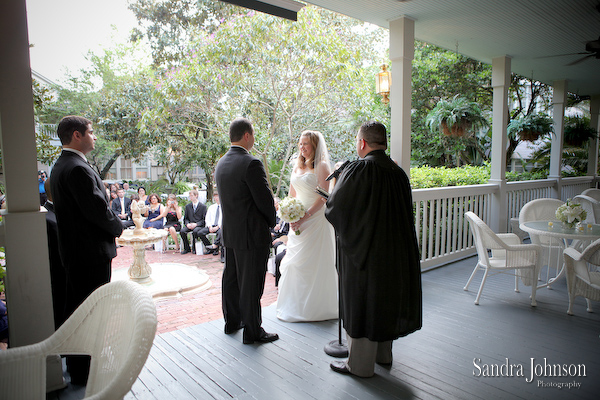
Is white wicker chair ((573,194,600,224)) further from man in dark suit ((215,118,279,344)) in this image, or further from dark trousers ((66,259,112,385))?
dark trousers ((66,259,112,385))

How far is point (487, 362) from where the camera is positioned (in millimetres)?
2883

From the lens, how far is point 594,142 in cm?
1036

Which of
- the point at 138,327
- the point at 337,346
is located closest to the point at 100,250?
the point at 138,327

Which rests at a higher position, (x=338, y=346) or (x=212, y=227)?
(x=212, y=227)

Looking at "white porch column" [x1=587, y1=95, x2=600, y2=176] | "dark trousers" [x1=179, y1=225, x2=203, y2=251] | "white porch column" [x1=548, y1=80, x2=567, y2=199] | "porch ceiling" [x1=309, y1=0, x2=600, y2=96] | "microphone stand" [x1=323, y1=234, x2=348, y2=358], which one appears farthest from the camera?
"white porch column" [x1=587, y1=95, x2=600, y2=176]

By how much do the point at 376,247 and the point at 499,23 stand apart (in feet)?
13.9

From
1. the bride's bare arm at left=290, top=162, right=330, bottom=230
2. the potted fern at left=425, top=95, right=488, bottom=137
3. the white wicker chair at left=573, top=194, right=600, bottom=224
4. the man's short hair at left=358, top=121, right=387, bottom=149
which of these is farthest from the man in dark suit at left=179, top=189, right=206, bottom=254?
the white wicker chair at left=573, top=194, right=600, bottom=224

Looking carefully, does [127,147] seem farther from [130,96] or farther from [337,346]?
[337,346]

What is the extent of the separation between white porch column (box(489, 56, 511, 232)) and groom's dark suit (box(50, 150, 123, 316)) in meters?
6.18

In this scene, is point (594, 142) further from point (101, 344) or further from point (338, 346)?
point (101, 344)

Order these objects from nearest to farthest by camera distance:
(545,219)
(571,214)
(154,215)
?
(571,214)
(545,219)
(154,215)

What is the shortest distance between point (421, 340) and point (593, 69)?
749 centimetres

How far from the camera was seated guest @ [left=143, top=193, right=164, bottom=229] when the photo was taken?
28.8ft

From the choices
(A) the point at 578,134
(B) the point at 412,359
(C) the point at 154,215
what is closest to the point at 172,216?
(C) the point at 154,215
